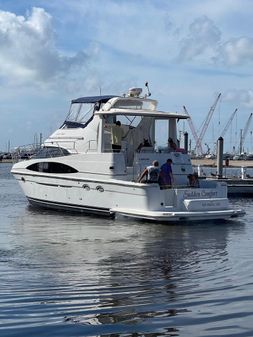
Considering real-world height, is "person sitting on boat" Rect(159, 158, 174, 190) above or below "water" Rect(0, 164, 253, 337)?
above

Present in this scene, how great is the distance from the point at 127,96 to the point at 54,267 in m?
13.6

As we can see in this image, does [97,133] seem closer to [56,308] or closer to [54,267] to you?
[54,267]

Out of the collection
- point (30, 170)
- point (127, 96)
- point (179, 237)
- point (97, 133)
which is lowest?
point (179, 237)

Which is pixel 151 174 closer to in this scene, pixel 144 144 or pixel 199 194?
pixel 199 194

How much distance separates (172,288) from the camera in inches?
380

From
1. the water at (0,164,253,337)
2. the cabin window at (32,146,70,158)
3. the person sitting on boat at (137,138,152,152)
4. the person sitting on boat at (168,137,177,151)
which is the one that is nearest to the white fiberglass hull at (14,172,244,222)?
the cabin window at (32,146,70,158)

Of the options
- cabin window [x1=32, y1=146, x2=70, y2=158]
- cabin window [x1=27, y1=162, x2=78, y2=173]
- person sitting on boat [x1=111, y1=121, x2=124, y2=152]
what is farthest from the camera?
cabin window [x1=32, y1=146, x2=70, y2=158]

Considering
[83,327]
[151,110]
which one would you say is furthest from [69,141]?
[83,327]

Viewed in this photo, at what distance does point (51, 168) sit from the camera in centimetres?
2341

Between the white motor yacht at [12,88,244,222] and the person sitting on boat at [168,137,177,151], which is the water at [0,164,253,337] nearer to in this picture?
the white motor yacht at [12,88,244,222]

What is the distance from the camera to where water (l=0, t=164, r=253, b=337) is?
7.53 meters

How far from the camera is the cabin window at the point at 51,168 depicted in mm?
22625

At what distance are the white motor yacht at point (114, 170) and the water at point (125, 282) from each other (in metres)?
1.79

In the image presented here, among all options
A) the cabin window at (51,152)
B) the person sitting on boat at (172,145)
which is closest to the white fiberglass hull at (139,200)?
the cabin window at (51,152)
